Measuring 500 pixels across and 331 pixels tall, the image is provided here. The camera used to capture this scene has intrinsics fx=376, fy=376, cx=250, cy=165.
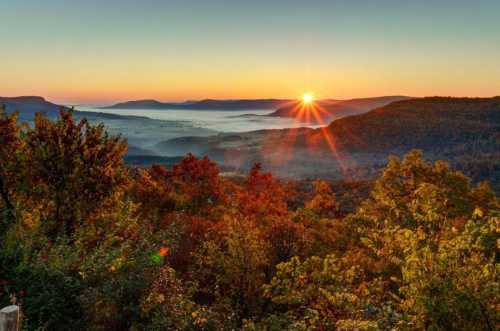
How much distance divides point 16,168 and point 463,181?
3413 centimetres

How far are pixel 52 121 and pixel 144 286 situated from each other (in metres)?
11.8

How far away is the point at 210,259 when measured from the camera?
18.7m

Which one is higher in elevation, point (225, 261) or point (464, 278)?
point (464, 278)

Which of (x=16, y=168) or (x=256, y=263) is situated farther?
(x=16, y=168)

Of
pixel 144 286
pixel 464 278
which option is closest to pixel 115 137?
pixel 144 286

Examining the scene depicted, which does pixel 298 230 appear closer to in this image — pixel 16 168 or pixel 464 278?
pixel 464 278

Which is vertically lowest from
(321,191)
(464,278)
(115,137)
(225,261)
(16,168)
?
(321,191)

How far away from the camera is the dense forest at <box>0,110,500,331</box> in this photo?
9039 millimetres

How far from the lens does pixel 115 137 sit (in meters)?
21.2

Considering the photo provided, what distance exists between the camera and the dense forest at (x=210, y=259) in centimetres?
904

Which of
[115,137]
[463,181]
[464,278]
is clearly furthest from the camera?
[463,181]

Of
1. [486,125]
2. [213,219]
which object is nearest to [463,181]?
[213,219]

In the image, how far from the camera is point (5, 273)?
1315 centimetres

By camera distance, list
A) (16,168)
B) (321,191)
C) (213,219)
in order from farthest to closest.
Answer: (321,191), (213,219), (16,168)
